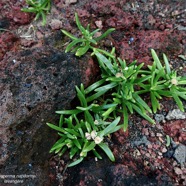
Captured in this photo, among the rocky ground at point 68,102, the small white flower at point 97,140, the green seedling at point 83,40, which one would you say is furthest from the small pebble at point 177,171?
the green seedling at point 83,40

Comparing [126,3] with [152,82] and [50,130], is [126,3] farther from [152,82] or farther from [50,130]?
[50,130]

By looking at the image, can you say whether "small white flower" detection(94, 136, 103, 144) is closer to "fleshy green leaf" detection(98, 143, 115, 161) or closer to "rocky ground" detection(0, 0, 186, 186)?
"fleshy green leaf" detection(98, 143, 115, 161)

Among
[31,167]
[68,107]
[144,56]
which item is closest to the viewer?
[31,167]

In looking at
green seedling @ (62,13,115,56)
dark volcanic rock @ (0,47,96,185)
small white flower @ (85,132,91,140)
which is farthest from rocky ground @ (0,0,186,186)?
small white flower @ (85,132,91,140)

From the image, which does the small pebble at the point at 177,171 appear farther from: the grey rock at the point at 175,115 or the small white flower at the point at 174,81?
the small white flower at the point at 174,81

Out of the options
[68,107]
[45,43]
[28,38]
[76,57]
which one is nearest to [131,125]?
[68,107]
